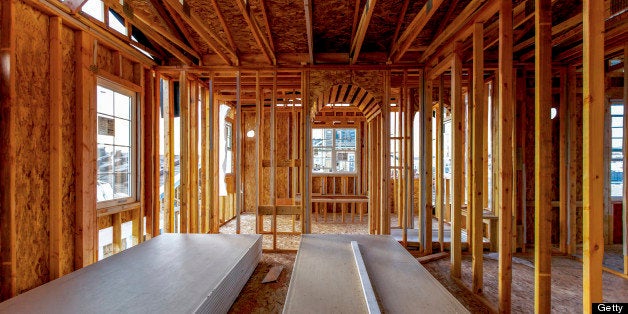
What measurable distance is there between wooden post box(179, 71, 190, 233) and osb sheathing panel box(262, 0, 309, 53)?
174cm

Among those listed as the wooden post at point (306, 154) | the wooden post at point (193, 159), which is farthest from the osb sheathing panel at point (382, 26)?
the wooden post at point (193, 159)

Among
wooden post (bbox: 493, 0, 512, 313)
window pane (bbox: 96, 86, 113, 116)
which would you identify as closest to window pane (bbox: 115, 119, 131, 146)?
window pane (bbox: 96, 86, 113, 116)

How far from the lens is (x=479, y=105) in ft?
10.2

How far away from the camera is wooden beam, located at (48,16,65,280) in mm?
2988

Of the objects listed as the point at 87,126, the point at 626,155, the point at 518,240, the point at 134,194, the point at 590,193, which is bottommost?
the point at 518,240

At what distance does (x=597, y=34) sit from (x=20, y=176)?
4735 mm

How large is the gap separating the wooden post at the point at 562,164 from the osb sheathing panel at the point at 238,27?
5.10m

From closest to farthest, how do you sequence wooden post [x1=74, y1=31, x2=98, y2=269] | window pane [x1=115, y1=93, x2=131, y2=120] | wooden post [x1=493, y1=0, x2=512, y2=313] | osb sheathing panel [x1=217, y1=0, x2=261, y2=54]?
wooden post [x1=493, y1=0, x2=512, y2=313], wooden post [x1=74, y1=31, x2=98, y2=269], osb sheathing panel [x1=217, y1=0, x2=261, y2=54], window pane [x1=115, y1=93, x2=131, y2=120]

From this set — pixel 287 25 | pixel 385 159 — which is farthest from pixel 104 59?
pixel 385 159

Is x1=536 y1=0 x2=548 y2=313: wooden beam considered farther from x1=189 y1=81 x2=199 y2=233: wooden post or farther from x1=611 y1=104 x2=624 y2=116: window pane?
x1=611 y1=104 x2=624 y2=116: window pane

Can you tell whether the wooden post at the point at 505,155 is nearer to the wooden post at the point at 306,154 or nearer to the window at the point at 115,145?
the wooden post at the point at 306,154

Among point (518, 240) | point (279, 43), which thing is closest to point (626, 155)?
point (518, 240)

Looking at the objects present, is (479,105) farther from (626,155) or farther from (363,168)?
(363,168)

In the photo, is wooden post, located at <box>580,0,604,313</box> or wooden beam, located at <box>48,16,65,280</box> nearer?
wooden post, located at <box>580,0,604,313</box>
